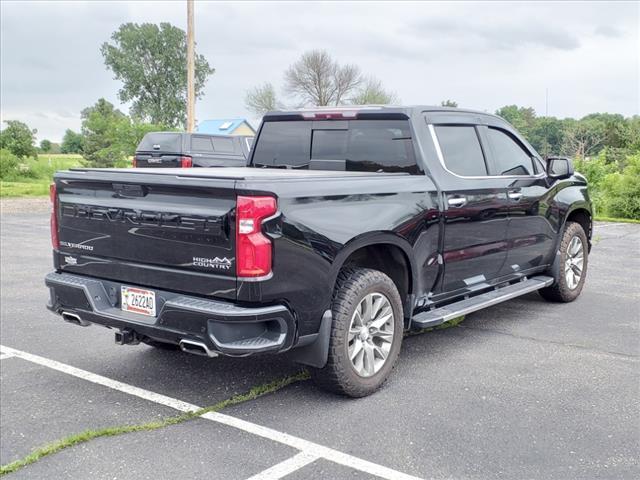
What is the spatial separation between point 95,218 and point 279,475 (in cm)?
205

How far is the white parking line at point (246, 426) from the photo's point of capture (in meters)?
3.35

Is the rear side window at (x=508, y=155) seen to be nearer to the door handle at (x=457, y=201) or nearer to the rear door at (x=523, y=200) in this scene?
the rear door at (x=523, y=200)

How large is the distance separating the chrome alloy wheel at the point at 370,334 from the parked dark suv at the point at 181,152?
13.3m

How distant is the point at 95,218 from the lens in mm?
4258

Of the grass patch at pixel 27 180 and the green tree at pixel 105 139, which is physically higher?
the green tree at pixel 105 139

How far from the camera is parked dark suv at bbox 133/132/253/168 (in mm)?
17297

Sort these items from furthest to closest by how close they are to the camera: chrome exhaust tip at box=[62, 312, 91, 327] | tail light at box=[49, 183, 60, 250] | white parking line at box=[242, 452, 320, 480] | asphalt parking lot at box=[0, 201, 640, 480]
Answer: tail light at box=[49, 183, 60, 250]
chrome exhaust tip at box=[62, 312, 91, 327]
asphalt parking lot at box=[0, 201, 640, 480]
white parking line at box=[242, 452, 320, 480]

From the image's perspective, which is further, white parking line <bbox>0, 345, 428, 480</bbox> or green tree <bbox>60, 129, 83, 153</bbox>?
green tree <bbox>60, 129, 83, 153</bbox>

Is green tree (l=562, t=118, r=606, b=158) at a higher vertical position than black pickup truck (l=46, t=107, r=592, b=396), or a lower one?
higher

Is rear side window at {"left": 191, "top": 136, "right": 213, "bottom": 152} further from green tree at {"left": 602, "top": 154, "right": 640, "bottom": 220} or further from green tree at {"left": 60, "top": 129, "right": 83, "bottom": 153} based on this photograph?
green tree at {"left": 60, "top": 129, "right": 83, "bottom": 153}

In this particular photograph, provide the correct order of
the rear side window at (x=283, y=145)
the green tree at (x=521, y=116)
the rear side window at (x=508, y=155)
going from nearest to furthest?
the rear side window at (x=283, y=145), the rear side window at (x=508, y=155), the green tree at (x=521, y=116)

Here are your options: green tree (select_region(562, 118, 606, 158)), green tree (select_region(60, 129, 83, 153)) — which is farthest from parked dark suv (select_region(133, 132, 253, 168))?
green tree (select_region(60, 129, 83, 153))

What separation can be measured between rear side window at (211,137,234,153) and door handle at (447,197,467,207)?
13920 millimetres

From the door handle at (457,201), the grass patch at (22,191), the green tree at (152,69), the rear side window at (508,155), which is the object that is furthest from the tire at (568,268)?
the green tree at (152,69)
